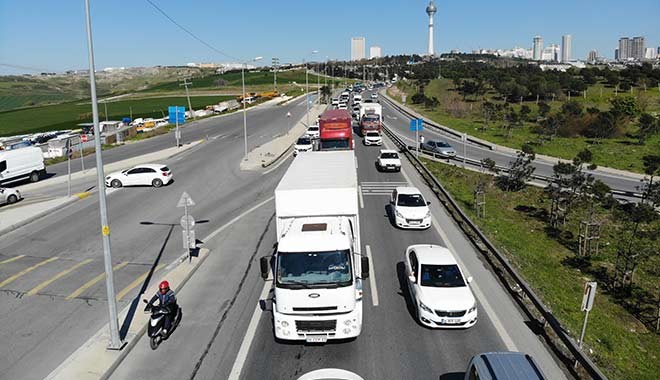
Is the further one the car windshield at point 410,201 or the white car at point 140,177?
the white car at point 140,177

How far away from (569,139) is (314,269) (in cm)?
5009

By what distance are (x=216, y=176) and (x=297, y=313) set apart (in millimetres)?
26543

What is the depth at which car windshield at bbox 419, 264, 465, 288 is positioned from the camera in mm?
13283

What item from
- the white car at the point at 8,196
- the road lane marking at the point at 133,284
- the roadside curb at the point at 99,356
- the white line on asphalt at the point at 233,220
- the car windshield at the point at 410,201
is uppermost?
the car windshield at the point at 410,201

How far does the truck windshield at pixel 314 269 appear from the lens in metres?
11.1

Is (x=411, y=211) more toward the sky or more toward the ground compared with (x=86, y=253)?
more toward the sky

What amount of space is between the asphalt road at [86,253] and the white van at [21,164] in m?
4.25

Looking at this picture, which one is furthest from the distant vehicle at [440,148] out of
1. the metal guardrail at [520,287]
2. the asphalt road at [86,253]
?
the asphalt road at [86,253]

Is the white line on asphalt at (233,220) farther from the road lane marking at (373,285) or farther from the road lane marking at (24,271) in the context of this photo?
the road lane marking at (373,285)

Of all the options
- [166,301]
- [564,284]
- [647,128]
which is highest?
[647,128]

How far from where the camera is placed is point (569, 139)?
52719 millimetres

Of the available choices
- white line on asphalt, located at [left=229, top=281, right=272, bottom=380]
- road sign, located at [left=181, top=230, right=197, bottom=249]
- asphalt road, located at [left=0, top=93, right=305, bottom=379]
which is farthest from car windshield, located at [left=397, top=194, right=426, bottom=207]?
road sign, located at [left=181, top=230, right=197, bottom=249]

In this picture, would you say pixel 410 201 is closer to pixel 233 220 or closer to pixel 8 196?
pixel 233 220

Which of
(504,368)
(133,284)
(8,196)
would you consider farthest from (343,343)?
(8,196)
